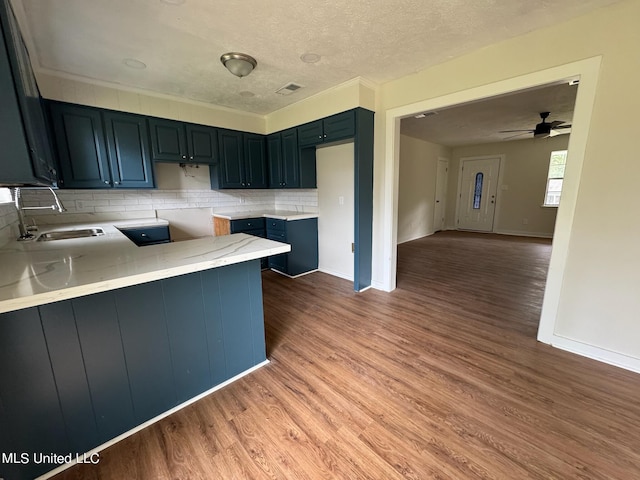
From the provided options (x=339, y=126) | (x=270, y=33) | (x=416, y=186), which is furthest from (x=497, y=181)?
(x=270, y=33)

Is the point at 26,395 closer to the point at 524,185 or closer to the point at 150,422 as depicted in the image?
the point at 150,422

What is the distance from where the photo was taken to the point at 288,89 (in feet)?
10.0

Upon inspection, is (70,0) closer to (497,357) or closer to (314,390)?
(314,390)

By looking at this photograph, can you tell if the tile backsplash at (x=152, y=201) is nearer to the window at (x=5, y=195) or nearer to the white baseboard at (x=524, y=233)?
the window at (x=5, y=195)

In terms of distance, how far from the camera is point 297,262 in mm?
3867

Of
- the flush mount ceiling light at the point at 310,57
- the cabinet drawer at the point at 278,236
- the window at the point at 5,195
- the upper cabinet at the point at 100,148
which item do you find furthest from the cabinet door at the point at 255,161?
the window at the point at 5,195

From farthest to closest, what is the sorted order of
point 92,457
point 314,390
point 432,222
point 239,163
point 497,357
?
point 432,222, point 239,163, point 497,357, point 314,390, point 92,457

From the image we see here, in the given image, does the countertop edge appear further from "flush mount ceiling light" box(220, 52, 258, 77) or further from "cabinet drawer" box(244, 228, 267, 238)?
"cabinet drawer" box(244, 228, 267, 238)

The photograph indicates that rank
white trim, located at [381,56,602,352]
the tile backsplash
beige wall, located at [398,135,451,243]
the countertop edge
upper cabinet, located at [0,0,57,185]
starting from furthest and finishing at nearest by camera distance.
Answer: beige wall, located at [398,135,451,243]
the tile backsplash
white trim, located at [381,56,602,352]
upper cabinet, located at [0,0,57,185]
the countertop edge

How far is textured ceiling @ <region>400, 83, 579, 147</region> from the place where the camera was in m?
3.31

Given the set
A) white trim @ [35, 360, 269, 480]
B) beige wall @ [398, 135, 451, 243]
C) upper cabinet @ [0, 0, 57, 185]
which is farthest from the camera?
beige wall @ [398, 135, 451, 243]

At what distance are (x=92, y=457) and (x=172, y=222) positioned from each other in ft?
9.43

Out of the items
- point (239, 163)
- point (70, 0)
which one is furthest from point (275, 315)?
point (70, 0)

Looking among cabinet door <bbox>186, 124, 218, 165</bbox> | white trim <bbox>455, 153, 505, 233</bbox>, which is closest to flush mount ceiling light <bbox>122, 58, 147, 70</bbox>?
cabinet door <bbox>186, 124, 218, 165</bbox>
